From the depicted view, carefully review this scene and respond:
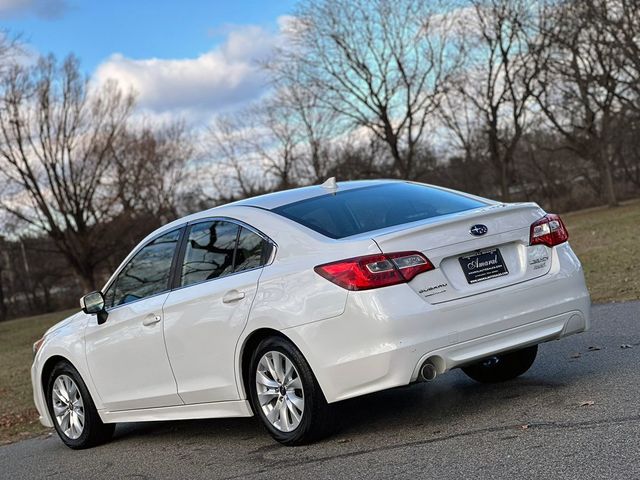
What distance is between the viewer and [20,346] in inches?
931

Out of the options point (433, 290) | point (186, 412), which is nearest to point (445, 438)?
point (433, 290)

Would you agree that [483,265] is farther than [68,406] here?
No

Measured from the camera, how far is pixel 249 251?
5.70 meters

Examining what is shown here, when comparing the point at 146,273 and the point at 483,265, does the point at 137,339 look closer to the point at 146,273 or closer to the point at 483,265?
the point at 146,273

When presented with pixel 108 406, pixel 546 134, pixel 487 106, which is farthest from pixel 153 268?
pixel 546 134

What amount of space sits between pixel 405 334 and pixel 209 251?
1761 mm

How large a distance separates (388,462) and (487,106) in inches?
1585

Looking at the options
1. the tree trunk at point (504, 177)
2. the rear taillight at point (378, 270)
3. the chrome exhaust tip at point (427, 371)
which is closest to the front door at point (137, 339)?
the rear taillight at point (378, 270)

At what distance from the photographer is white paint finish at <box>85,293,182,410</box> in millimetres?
6184

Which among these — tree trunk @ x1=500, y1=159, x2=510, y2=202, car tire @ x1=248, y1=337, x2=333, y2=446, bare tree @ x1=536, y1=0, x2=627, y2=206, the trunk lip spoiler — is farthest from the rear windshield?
tree trunk @ x1=500, y1=159, x2=510, y2=202

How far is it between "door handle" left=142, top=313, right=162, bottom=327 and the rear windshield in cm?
117

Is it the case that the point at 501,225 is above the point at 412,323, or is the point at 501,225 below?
above

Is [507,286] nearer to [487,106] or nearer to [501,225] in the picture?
[501,225]

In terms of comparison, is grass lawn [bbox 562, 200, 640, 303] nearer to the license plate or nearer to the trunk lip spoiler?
the trunk lip spoiler
